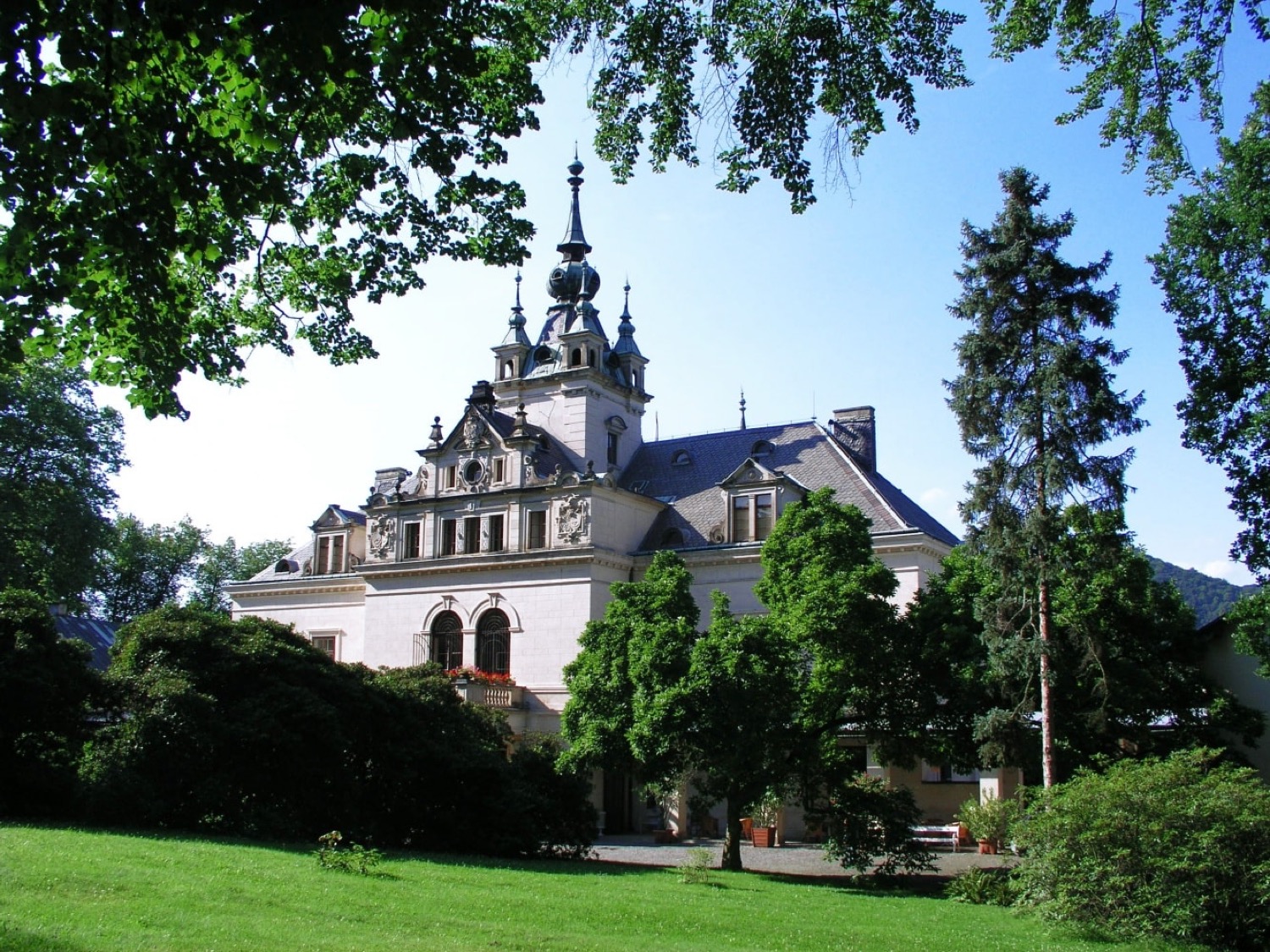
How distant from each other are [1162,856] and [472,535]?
94.0 feet

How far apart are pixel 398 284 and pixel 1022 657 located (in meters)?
15.4

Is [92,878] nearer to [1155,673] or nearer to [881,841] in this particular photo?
[881,841]

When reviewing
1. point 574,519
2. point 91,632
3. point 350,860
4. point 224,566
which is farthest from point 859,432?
point 224,566

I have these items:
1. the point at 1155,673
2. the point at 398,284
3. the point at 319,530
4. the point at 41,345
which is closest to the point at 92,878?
the point at 41,345

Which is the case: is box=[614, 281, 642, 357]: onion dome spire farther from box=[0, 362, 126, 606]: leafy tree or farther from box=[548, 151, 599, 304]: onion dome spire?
box=[0, 362, 126, 606]: leafy tree

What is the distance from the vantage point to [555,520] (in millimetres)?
39781

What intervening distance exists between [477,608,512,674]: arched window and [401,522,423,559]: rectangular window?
4.24 m

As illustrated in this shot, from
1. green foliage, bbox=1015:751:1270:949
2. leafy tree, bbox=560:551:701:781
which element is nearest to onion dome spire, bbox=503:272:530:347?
leafy tree, bbox=560:551:701:781

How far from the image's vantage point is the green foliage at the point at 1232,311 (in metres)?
22.5

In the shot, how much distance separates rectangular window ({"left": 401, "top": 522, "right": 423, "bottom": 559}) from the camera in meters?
43.0

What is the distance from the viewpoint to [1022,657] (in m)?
22.6

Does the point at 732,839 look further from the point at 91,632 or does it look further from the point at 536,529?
the point at 91,632

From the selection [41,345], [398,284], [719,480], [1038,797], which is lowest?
[1038,797]

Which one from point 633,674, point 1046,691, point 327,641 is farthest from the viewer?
point 327,641
